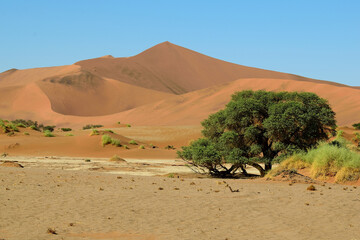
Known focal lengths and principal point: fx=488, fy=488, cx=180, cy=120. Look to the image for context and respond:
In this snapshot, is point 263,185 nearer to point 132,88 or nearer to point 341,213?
point 341,213

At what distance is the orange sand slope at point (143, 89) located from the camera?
75688mm

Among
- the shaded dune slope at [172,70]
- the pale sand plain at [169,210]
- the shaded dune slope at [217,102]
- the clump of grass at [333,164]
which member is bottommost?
the pale sand plain at [169,210]

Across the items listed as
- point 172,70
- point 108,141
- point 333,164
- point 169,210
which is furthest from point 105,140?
point 172,70

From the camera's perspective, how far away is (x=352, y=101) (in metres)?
65.8

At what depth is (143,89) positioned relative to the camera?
4390 inches

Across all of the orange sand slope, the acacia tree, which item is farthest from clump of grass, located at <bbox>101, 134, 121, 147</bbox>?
the orange sand slope

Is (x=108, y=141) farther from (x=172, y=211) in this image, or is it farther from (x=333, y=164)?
(x=172, y=211)

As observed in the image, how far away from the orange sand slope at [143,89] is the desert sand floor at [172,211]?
162 ft

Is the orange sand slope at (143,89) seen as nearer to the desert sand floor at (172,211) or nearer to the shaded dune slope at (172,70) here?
the shaded dune slope at (172,70)

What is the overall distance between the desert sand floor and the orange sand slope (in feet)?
162

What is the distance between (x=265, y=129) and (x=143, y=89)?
92.6m

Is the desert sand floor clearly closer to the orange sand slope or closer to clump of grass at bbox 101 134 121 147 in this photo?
clump of grass at bbox 101 134 121 147

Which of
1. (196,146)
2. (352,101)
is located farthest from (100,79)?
(196,146)

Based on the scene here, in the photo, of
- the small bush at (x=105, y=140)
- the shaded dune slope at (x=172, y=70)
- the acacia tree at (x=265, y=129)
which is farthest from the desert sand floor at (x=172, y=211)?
the shaded dune slope at (x=172, y=70)
